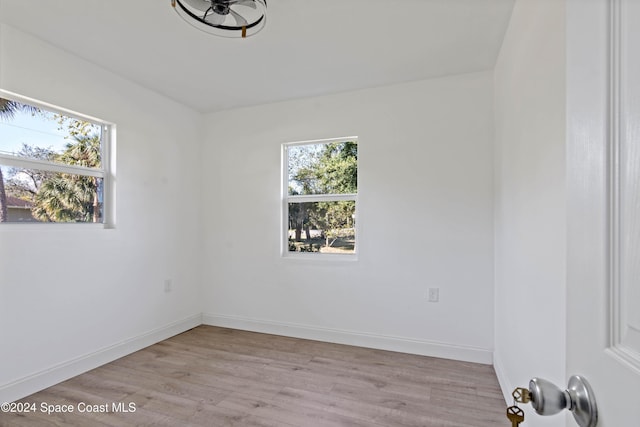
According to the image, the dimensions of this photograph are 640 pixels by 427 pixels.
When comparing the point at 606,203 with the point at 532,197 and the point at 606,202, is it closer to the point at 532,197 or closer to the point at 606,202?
the point at 606,202

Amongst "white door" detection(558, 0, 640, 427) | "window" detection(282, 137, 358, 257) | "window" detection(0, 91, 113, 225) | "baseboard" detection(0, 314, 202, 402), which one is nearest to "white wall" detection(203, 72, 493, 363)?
"window" detection(282, 137, 358, 257)

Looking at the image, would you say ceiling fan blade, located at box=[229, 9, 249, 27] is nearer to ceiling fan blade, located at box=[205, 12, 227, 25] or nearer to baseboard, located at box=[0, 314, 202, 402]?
ceiling fan blade, located at box=[205, 12, 227, 25]

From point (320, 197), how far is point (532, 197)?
2.15 m

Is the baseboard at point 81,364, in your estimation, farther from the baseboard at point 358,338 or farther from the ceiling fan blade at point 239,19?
the ceiling fan blade at point 239,19

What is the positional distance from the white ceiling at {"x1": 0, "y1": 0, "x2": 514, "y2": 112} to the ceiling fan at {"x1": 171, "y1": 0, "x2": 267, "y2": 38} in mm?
114

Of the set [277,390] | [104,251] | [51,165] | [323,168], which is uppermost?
[323,168]

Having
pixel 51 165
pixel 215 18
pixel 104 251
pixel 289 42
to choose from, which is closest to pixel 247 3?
pixel 215 18

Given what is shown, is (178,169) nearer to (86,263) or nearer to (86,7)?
(86,263)

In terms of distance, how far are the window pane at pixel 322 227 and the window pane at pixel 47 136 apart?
193cm

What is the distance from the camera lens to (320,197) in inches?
137

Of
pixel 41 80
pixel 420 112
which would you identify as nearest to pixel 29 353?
pixel 41 80

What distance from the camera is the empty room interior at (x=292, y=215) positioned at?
6.49 ft

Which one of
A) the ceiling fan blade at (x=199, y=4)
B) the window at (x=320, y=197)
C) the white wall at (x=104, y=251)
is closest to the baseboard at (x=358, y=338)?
the white wall at (x=104, y=251)

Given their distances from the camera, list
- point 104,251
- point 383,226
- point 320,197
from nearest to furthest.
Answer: point 104,251, point 383,226, point 320,197
